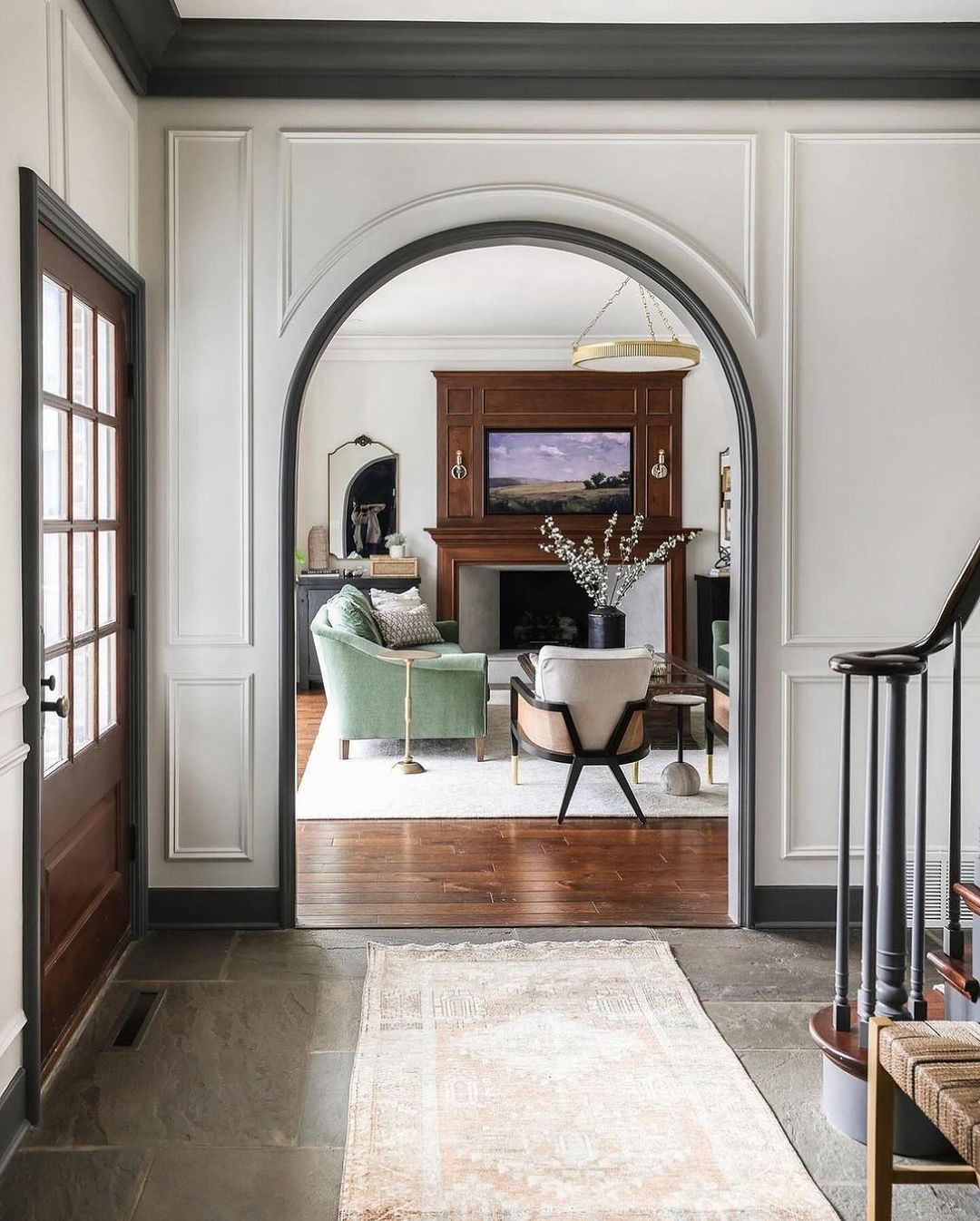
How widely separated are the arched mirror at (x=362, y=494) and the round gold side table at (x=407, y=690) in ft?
10.4

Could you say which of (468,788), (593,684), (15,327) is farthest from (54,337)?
(468,788)

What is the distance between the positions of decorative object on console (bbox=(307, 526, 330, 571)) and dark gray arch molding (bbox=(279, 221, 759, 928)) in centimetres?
533

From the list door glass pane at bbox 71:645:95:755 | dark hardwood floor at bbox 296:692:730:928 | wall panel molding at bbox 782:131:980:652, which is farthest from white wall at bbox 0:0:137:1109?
wall panel molding at bbox 782:131:980:652

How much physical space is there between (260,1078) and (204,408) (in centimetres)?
Answer: 202

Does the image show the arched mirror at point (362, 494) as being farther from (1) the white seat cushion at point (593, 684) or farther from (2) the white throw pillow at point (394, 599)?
(1) the white seat cushion at point (593, 684)

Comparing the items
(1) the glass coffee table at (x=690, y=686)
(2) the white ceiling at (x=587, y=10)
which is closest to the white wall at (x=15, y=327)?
(2) the white ceiling at (x=587, y=10)

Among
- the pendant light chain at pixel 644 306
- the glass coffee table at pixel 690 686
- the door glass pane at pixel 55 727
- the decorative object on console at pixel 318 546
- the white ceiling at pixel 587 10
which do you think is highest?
the pendant light chain at pixel 644 306

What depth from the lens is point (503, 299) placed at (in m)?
7.43

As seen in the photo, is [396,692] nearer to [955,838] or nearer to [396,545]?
[396,545]

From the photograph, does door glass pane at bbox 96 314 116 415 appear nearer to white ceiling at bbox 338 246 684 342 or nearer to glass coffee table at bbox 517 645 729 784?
glass coffee table at bbox 517 645 729 784

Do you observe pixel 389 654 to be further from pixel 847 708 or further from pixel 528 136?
pixel 847 708

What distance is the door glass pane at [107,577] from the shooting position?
3.15 meters

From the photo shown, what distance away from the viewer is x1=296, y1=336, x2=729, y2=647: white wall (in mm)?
8758

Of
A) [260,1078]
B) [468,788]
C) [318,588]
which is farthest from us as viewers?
[318,588]
